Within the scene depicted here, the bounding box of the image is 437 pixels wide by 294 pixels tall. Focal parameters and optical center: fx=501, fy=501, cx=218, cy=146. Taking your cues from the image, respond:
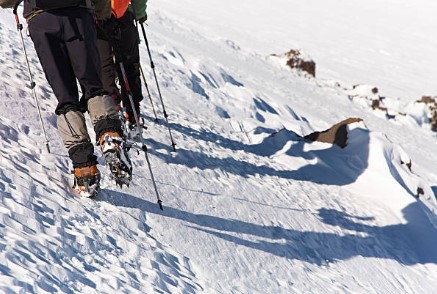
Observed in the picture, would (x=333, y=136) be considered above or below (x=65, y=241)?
below

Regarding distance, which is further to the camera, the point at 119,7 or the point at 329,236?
the point at 329,236

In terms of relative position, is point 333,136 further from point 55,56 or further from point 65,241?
point 65,241

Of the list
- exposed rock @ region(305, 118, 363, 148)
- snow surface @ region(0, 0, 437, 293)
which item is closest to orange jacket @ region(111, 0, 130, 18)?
snow surface @ region(0, 0, 437, 293)

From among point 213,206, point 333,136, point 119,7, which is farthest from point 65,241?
point 333,136

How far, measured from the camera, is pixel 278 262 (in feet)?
17.7

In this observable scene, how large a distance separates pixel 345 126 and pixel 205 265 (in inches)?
265

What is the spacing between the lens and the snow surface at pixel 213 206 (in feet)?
12.5

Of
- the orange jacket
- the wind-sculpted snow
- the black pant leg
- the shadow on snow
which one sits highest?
the orange jacket

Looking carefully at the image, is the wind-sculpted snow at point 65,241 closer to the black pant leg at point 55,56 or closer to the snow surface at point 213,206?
the snow surface at point 213,206

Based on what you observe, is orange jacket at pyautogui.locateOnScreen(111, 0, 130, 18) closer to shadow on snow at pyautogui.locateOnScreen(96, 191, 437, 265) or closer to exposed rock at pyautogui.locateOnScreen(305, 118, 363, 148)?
shadow on snow at pyautogui.locateOnScreen(96, 191, 437, 265)

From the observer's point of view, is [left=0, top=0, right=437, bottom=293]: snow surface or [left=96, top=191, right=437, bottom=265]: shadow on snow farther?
[left=96, top=191, right=437, bottom=265]: shadow on snow

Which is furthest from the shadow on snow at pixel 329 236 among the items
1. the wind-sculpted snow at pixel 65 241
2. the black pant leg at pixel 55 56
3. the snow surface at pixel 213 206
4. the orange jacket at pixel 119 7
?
the orange jacket at pixel 119 7

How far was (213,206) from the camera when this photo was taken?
5.86 m

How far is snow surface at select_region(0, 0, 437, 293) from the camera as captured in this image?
3816 millimetres
